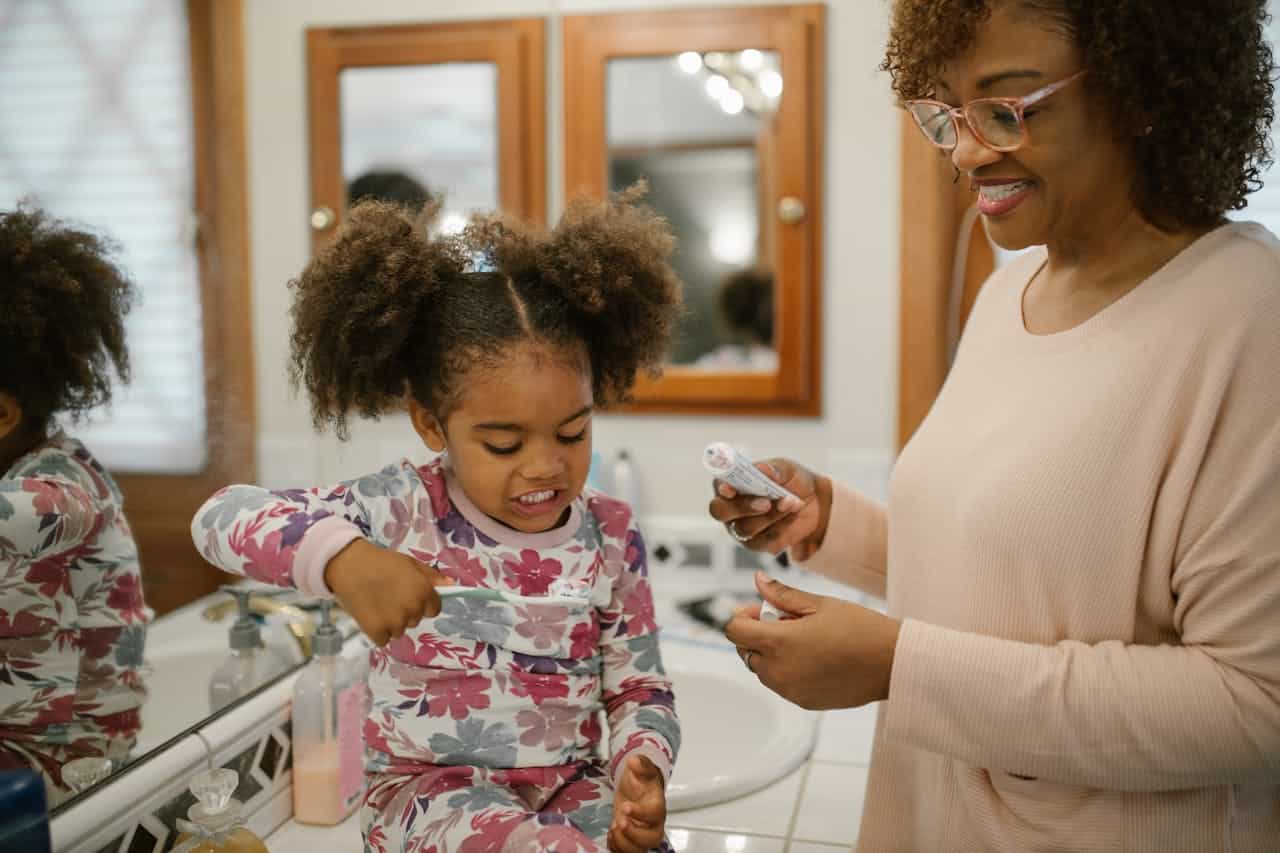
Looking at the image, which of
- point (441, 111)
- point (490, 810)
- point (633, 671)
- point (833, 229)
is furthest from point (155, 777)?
point (833, 229)

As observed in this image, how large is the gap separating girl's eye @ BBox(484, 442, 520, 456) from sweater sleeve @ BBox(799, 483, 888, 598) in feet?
1.24

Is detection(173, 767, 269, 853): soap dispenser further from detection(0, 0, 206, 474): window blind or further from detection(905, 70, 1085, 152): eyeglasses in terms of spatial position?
detection(905, 70, 1085, 152): eyeglasses

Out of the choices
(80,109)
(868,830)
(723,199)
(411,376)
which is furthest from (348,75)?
(868,830)

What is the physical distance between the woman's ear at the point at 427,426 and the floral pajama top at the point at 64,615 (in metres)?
0.27

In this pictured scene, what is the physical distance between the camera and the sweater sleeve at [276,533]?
76 centimetres

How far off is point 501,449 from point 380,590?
22 cm

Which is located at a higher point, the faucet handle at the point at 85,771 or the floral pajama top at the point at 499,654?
the floral pajama top at the point at 499,654

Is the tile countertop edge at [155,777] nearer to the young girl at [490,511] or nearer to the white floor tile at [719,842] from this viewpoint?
the young girl at [490,511]

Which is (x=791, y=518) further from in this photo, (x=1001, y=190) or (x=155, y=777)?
(x=155, y=777)

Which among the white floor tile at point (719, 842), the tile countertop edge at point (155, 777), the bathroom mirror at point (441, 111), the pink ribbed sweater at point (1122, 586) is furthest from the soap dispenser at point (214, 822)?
the bathroom mirror at point (441, 111)

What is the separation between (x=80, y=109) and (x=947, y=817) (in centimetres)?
100

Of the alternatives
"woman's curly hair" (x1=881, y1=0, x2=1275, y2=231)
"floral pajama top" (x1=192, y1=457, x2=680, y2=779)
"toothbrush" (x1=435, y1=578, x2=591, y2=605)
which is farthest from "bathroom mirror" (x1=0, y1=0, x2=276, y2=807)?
"woman's curly hair" (x1=881, y1=0, x2=1275, y2=231)

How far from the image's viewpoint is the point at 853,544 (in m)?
1.14

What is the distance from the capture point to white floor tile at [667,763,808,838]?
3.90 feet
